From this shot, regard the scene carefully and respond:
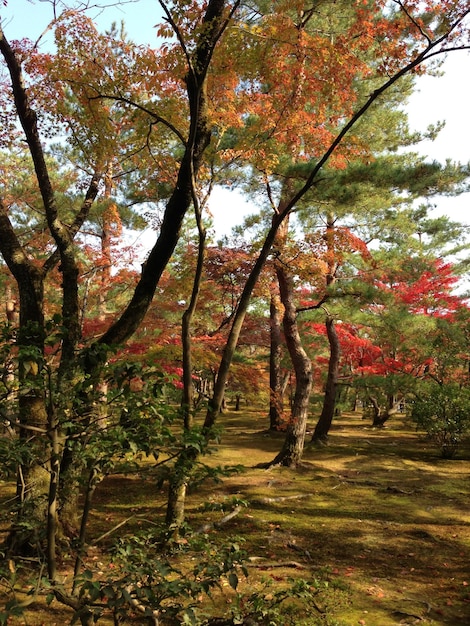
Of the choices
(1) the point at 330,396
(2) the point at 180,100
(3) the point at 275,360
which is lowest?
(1) the point at 330,396

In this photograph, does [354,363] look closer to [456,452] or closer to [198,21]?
[456,452]

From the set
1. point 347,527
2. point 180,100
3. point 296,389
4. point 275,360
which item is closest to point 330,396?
point 275,360

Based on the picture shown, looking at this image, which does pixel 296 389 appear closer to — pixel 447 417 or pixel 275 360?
pixel 447 417

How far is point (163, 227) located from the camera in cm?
427

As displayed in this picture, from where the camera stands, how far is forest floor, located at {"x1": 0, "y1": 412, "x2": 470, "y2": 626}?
363cm

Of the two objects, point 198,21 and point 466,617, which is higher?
point 198,21

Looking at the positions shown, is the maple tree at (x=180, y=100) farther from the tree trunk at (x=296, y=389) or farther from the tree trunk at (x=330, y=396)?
the tree trunk at (x=330, y=396)

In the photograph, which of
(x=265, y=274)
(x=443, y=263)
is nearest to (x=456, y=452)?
(x=265, y=274)

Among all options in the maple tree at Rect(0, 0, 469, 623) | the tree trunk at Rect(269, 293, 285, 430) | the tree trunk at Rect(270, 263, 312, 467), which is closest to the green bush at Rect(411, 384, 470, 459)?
the tree trunk at Rect(270, 263, 312, 467)

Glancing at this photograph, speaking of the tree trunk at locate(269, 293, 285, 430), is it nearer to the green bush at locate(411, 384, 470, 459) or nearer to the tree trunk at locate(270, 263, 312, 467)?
the tree trunk at locate(270, 263, 312, 467)

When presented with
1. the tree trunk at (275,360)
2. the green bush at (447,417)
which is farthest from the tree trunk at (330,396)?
the green bush at (447,417)

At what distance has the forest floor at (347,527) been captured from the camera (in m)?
3.63

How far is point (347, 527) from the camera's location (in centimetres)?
571

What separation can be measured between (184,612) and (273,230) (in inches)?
118
